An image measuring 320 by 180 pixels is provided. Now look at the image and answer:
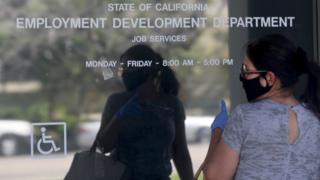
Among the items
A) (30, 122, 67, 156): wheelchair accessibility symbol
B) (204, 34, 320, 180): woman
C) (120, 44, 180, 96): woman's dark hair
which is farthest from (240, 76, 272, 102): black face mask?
(30, 122, 67, 156): wheelchair accessibility symbol

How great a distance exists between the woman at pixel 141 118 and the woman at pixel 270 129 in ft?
4.56

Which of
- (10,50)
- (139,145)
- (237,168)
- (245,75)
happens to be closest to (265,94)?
(245,75)

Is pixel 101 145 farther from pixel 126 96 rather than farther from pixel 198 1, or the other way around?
pixel 198 1

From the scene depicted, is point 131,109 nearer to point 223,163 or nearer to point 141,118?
point 141,118

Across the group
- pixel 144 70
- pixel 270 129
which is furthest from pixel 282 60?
pixel 144 70

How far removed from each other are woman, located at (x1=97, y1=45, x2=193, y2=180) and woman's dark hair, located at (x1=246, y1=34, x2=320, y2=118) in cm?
143

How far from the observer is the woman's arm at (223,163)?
3.42 m

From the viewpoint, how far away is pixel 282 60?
3.44 m

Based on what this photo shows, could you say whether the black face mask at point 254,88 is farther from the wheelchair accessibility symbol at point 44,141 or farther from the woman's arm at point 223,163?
the wheelchair accessibility symbol at point 44,141

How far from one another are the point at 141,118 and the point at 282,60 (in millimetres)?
1601

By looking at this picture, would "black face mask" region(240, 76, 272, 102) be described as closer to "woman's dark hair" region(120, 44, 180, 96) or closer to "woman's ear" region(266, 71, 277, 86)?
"woman's ear" region(266, 71, 277, 86)

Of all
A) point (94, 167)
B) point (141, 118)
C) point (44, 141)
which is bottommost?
point (94, 167)

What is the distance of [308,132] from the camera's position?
138 inches

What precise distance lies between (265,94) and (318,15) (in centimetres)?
177
